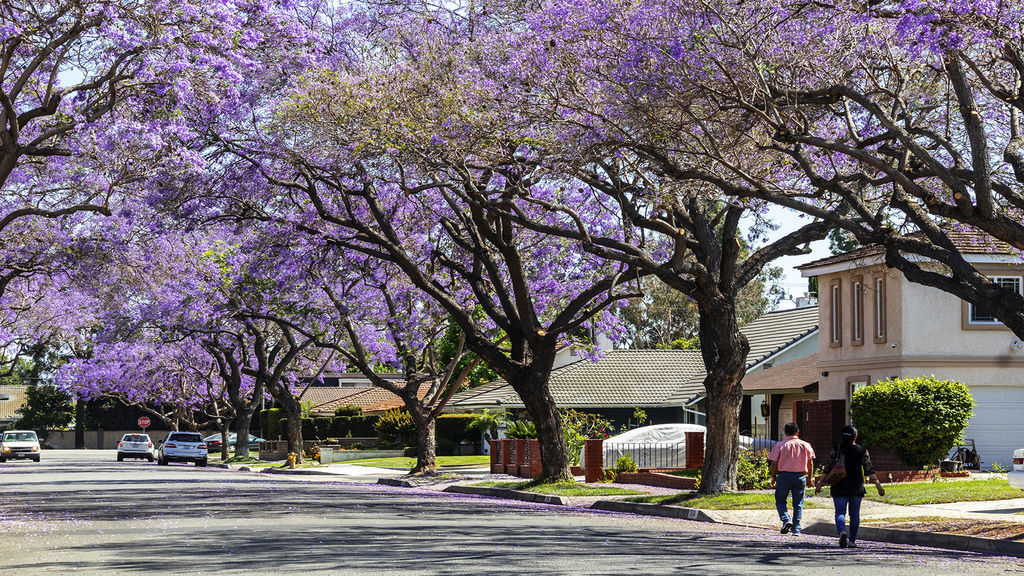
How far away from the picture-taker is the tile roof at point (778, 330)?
46.0m

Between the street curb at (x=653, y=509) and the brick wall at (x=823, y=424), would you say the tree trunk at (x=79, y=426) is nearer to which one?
the brick wall at (x=823, y=424)

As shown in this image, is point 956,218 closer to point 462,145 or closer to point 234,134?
point 462,145

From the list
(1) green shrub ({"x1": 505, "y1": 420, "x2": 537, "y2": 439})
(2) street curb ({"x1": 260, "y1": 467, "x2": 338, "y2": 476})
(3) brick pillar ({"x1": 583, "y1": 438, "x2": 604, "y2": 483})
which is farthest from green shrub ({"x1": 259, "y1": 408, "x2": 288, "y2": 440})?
(3) brick pillar ({"x1": 583, "y1": 438, "x2": 604, "y2": 483})

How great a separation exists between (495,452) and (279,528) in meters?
19.8

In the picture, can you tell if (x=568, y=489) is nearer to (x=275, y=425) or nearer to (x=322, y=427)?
(x=322, y=427)

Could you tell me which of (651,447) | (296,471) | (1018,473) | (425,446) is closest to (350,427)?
(296,471)

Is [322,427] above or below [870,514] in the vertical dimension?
below

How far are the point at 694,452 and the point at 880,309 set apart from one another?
6400 mm

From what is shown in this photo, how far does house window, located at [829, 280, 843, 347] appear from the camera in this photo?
35844mm

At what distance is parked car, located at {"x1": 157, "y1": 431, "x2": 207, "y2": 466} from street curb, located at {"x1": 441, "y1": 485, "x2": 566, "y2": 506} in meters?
25.3

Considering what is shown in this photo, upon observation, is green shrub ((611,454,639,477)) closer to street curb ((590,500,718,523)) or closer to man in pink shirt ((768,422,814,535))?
street curb ((590,500,718,523))

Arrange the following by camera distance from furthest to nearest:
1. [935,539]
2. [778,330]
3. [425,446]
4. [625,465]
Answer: [778,330]
[425,446]
[625,465]
[935,539]

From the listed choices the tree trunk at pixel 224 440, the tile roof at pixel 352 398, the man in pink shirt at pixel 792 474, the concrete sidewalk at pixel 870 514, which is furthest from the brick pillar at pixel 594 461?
the tree trunk at pixel 224 440

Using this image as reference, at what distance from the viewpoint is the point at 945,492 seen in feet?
72.2
